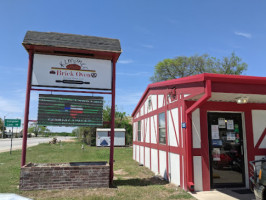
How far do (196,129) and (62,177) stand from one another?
4.40 metres

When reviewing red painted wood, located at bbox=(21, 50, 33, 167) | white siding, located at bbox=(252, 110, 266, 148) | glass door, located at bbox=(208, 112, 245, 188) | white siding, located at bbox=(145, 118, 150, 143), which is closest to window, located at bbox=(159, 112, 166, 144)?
white siding, located at bbox=(145, 118, 150, 143)

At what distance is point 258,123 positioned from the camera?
7.17 m

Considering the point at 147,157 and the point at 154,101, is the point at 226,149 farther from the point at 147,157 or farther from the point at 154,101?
the point at 147,157

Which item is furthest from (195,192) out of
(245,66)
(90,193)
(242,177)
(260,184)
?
(245,66)

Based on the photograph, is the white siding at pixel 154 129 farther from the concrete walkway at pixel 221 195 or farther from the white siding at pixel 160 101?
the concrete walkway at pixel 221 195

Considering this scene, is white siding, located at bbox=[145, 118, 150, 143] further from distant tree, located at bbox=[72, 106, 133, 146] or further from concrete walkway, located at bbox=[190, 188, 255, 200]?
distant tree, located at bbox=[72, 106, 133, 146]

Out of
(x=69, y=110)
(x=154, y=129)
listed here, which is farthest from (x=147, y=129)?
(x=69, y=110)

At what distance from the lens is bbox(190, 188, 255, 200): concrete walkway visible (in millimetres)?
5705

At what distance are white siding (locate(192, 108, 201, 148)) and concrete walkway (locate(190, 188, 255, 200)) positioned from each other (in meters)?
1.36

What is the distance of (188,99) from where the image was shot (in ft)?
21.6

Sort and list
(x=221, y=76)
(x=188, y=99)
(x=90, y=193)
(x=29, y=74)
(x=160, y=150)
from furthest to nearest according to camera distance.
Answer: (x=160, y=150), (x=29, y=74), (x=188, y=99), (x=90, y=193), (x=221, y=76)

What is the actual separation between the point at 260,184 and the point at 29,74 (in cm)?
706

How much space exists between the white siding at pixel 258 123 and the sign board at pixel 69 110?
17.1 ft

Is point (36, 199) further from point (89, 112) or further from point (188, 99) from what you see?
point (188, 99)
